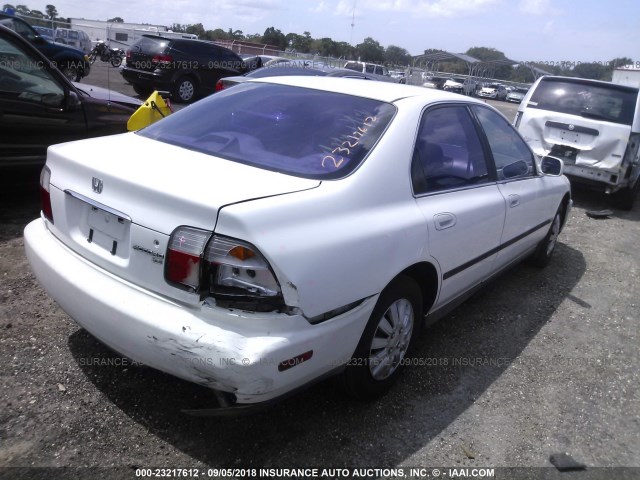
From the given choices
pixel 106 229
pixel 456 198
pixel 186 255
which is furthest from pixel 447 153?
pixel 106 229

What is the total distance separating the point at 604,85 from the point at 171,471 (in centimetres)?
846

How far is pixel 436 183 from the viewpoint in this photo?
2967 millimetres

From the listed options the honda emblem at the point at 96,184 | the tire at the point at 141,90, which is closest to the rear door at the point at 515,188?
the honda emblem at the point at 96,184

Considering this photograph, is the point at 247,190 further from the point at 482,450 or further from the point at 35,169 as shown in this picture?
the point at 35,169

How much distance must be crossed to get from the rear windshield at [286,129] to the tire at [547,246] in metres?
2.75

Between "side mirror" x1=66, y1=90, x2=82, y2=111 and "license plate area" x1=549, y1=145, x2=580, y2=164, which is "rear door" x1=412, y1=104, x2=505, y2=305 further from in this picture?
"license plate area" x1=549, y1=145, x2=580, y2=164

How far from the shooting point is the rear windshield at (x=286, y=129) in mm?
2543

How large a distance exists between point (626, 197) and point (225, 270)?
7.78m

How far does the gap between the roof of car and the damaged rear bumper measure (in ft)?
4.18

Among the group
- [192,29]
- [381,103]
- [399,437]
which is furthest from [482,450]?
[192,29]

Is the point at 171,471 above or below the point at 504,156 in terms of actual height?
below

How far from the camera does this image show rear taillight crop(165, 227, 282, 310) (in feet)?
6.57

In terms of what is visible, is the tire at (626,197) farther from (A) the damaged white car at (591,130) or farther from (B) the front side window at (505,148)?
(B) the front side window at (505,148)

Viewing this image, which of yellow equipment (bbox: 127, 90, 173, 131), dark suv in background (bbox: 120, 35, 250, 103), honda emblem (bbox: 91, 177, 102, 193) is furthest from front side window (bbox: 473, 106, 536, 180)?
dark suv in background (bbox: 120, 35, 250, 103)
